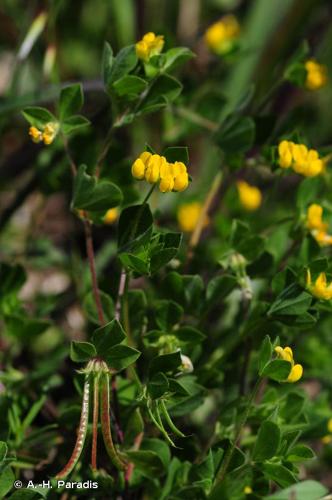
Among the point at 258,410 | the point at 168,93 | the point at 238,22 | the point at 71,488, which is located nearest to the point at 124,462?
the point at 71,488

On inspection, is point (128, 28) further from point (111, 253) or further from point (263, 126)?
point (263, 126)

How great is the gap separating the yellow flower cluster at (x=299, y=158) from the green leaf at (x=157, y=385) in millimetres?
340

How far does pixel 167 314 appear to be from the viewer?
1007 millimetres

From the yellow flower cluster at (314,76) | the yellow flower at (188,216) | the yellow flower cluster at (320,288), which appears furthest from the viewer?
the yellow flower at (188,216)

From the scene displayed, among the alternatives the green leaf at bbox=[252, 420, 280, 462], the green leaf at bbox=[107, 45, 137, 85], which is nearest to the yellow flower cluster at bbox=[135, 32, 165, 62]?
the green leaf at bbox=[107, 45, 137, 85]

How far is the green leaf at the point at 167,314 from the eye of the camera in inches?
39.2

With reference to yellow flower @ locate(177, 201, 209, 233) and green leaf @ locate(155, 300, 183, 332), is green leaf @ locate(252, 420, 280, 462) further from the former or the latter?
yellow flower @ locate(177, 201, 209, 233)

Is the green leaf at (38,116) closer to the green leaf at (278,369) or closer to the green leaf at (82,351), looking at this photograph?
the green leaf at (82,351)

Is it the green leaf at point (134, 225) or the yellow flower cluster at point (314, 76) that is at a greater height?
the yellow flower cluster at point (314, 76)

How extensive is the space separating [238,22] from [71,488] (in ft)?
4.95

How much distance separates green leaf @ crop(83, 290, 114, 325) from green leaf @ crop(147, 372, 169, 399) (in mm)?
168

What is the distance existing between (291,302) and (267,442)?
0.18m

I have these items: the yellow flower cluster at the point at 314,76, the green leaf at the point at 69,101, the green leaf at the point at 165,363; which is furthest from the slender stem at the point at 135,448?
the yellow flower cluster at the point at 314,76

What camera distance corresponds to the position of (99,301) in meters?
0.98
